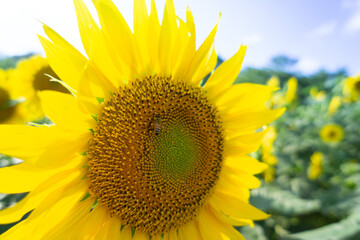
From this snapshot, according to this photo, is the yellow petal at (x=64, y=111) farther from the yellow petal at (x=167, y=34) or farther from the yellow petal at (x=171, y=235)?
the yellow petal at (x=171, y=235)

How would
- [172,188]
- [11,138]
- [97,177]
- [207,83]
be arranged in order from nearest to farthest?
1. [11,138]
2. [97,177]
3. [172,188]
4. [207,83]

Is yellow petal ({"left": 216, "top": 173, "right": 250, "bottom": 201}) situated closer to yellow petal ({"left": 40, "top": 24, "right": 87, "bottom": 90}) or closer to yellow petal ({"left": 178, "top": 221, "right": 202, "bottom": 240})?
yellow petal ({"left": 178, "top": 221, "right": 202, "bottom": 240})

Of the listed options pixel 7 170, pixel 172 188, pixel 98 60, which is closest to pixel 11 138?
pixel 7 170

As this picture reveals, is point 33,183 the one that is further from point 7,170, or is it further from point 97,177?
point 97,177

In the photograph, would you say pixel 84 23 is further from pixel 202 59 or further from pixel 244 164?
pixel 244 164

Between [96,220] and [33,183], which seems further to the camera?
[96,220]

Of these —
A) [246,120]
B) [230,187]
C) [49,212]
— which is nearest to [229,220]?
[230,187]

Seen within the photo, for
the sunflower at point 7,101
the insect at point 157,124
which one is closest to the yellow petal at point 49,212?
the insect at point 157,124
